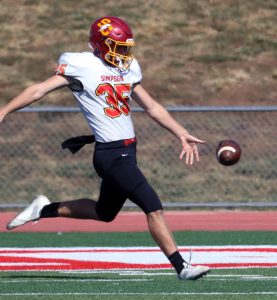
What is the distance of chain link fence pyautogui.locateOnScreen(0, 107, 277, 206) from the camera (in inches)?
673

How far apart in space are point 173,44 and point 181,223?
992cm

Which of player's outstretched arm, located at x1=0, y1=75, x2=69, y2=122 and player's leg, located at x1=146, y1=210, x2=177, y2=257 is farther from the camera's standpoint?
player's leg, located at x1=146, y1=210, x2=177, y2=257

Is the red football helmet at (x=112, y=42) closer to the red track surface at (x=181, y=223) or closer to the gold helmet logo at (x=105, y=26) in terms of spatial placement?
the gold helmet logo at (x=105, y=26)

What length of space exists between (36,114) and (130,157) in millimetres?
9165

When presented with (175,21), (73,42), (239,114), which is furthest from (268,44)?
(239,114)

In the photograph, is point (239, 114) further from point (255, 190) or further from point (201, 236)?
point (201, 236)

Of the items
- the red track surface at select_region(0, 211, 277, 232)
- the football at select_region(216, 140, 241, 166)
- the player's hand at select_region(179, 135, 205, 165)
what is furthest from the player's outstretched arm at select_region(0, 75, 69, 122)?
the red track surface at select_region(0, 211, 277, 232)

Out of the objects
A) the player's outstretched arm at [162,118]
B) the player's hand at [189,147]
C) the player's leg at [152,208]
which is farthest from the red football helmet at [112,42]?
the player's leg at [152,208]

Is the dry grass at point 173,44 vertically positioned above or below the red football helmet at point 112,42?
below

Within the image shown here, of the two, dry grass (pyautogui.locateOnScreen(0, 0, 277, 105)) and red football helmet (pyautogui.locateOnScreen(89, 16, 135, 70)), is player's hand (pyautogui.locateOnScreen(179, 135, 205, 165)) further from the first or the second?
dry grass (pyautogui.locateOnScreen(0, 0, 277, 105))

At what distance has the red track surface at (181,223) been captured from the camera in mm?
14775

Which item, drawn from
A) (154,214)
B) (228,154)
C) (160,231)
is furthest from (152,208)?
(228,154)

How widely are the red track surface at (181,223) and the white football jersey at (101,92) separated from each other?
5.68 meters

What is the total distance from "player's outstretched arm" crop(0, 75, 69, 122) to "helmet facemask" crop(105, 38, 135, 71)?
1.31 feet
